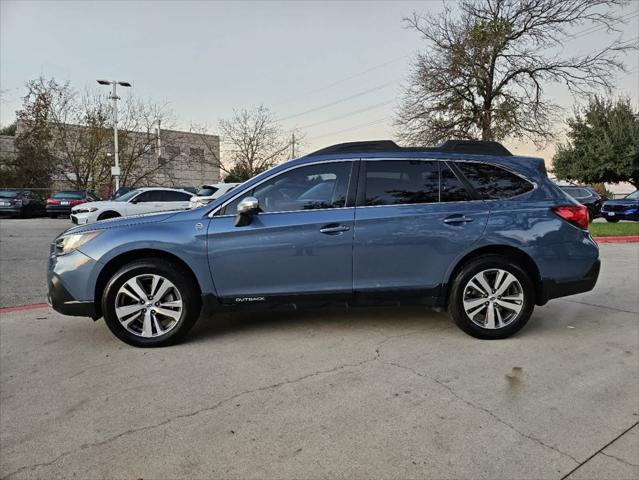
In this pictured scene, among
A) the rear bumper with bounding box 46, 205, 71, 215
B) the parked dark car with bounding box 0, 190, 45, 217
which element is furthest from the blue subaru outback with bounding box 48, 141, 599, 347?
the parked dark car with bounding box 0, 190, 45, 217

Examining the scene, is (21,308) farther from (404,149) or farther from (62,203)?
→ (62,203)

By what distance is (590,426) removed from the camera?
107 inches

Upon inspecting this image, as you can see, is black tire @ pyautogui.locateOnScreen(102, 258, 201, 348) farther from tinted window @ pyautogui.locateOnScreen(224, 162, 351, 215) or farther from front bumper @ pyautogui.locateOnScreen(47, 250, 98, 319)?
tinted window @ pyautogui.locateOnScreen(224, 162, 351, 215)

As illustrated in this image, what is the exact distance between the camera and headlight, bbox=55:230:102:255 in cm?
399

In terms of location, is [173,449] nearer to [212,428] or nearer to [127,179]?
[212,428]

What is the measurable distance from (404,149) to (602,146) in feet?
135

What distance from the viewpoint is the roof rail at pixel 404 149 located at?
14.0 ft

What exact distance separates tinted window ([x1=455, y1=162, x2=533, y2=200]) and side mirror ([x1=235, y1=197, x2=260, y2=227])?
193 cm

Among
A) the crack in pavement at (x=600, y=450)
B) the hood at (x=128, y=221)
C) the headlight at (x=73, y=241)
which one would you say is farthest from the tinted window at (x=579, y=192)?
the headlight at (x=73, y=241)

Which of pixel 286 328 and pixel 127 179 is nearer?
pixel 286 328

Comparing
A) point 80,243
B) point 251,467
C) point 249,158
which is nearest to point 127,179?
point 249,158

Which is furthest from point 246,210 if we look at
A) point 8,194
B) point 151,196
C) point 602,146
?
point 602,146

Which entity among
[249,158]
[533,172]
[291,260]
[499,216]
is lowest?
[291,260]

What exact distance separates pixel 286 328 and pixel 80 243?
6.69 ft
